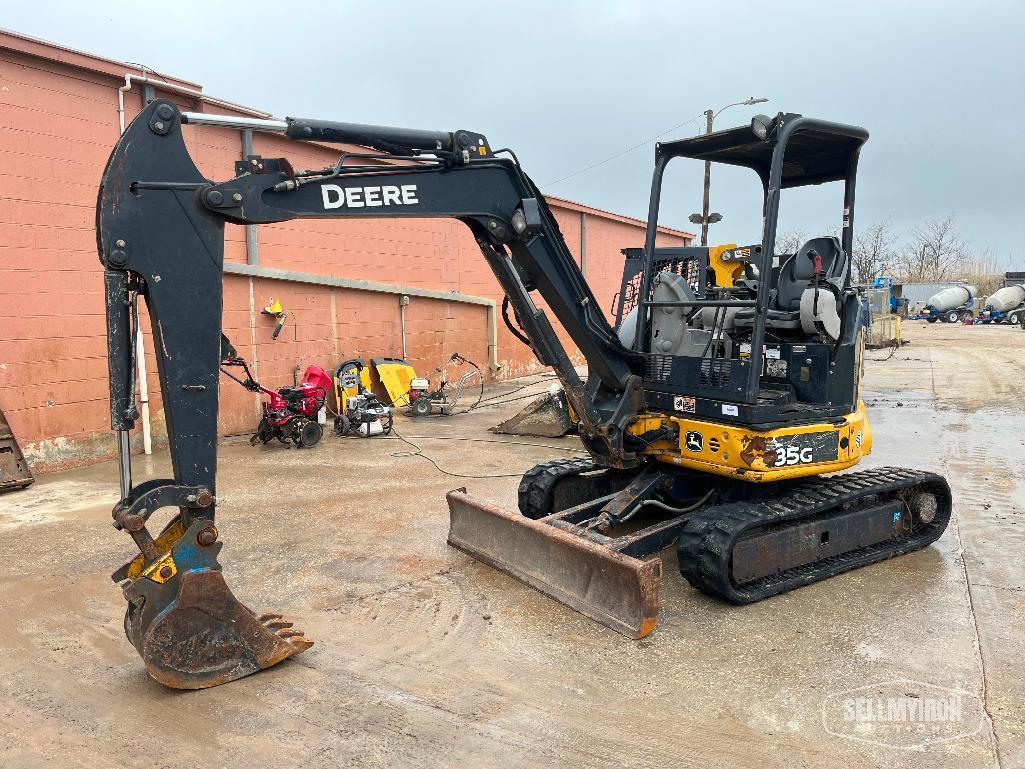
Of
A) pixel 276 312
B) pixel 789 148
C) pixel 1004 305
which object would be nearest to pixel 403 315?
pixel 276 312

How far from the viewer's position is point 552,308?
207 inches

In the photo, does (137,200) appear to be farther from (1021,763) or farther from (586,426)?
(1021,763)

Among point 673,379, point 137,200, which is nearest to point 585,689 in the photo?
point 673,379

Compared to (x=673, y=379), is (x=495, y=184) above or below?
above

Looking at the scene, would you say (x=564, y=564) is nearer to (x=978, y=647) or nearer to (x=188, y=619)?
(x=188, y=619)

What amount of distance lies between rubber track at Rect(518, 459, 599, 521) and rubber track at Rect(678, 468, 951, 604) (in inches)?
52.3

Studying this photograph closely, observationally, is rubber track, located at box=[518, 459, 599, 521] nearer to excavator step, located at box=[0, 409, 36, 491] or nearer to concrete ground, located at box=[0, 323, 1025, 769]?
concrete ground, located at box=[0, 323, 1025, 769]

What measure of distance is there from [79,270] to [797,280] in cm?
809

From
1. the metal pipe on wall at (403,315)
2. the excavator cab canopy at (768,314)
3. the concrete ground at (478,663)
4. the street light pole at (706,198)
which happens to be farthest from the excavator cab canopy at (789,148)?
the street light pole at (706,198)

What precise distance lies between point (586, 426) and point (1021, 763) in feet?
9.97

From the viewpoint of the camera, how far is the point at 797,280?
5652 mm

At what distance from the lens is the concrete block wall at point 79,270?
8.71m

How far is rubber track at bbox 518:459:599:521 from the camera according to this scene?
20.5 ft

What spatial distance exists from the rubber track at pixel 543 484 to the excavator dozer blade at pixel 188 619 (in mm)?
2778
